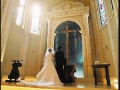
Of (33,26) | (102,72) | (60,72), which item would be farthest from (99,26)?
(33,26)

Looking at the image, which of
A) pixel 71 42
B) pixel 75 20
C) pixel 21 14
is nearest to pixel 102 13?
pixel 75 20

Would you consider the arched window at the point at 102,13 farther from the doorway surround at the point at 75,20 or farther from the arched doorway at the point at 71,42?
the arched doorway at the point at 71,42

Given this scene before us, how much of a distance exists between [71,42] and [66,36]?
0.51 meters

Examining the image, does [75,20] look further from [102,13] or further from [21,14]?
[21,14]

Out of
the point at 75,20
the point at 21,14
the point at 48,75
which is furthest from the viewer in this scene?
the point at 75,20

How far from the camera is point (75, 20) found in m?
7.42

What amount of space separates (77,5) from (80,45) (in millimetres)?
2951

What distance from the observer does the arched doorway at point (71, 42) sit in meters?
6.67

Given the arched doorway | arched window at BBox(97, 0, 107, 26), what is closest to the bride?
the arched doorway

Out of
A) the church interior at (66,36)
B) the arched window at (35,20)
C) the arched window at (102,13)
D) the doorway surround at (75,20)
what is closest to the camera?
the church interior at (66,36)

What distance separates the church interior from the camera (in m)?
5.94

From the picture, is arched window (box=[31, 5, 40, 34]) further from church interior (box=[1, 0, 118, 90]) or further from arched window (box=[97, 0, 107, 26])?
arched window (box=[97, 0, 107, 26])

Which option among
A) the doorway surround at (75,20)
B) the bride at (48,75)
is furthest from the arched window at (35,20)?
the bride at (48,75)

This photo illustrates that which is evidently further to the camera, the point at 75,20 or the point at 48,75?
the point at 75,20
